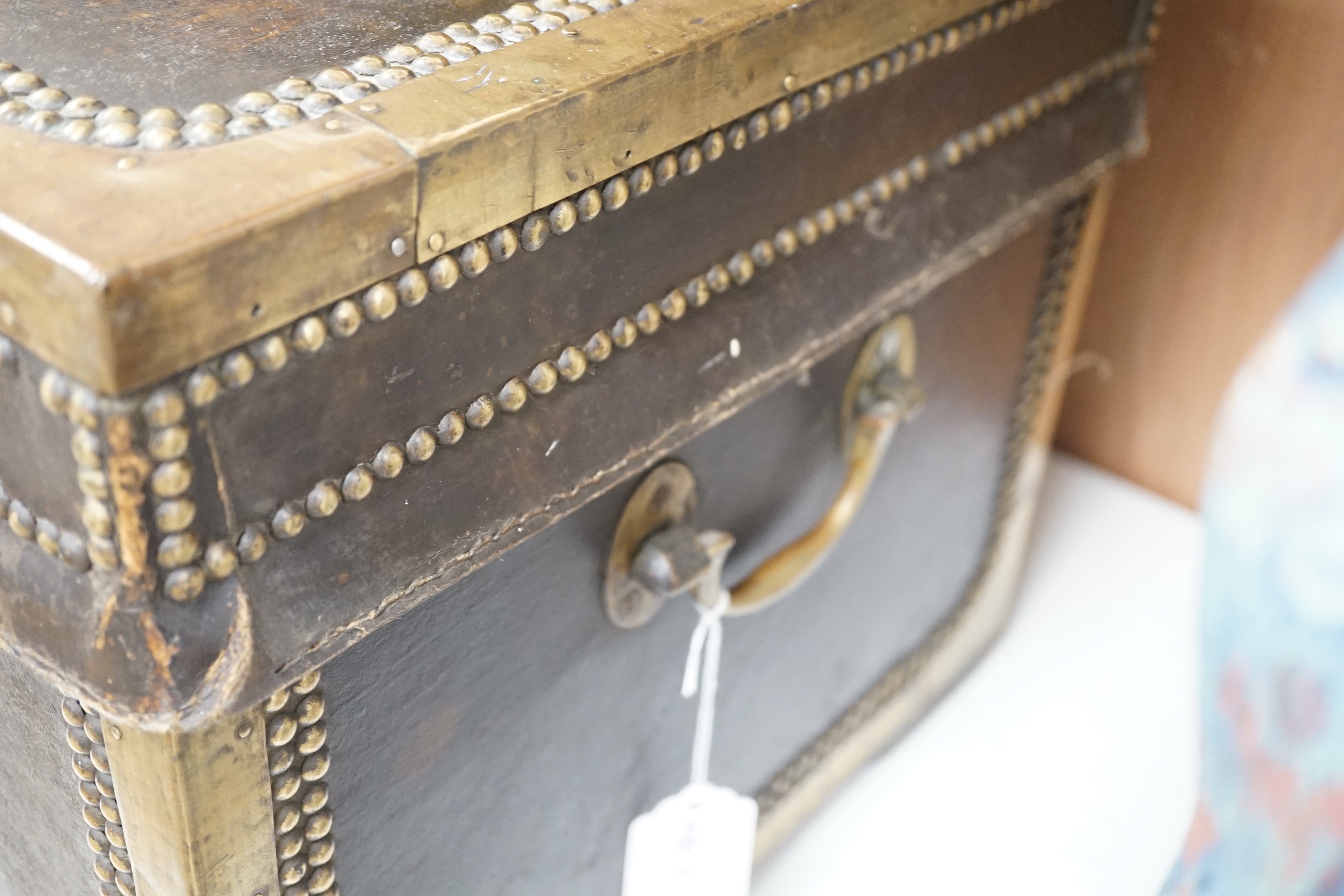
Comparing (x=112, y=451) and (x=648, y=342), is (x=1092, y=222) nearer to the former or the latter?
(x=648, y=342)

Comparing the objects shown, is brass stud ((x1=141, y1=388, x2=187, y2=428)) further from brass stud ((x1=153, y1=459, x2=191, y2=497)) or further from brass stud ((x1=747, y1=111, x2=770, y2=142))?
brass stud ((x1=747, y1=111, x2=770, y2=142))

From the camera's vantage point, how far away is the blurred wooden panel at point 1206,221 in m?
0.92

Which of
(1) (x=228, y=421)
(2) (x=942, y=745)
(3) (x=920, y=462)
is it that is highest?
(1) (x=228, y=421)

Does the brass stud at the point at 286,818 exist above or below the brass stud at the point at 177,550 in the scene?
below

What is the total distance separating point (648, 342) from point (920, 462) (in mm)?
326

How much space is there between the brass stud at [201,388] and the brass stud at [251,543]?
1.9 inches

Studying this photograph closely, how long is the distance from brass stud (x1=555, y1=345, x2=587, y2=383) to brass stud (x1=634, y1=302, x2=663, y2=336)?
3 centimetres

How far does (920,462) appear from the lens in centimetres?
83

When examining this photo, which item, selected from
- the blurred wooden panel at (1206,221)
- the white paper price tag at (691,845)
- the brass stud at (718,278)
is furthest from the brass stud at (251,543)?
the blurred wooden panel at (1206,221)

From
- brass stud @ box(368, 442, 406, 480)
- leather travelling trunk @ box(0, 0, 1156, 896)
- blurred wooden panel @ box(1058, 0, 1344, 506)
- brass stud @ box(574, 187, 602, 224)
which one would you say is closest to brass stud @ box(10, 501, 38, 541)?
leather travelling trunk @ box(0, 0, 1156, 896)

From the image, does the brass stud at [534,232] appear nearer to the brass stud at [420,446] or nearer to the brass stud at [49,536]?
the brass stud at [420,446]

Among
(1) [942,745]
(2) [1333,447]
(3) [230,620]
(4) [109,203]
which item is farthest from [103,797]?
(1) [942,745]

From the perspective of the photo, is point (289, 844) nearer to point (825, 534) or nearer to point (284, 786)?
point (284, 786)

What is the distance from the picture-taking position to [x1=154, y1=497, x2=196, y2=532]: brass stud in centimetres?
39
